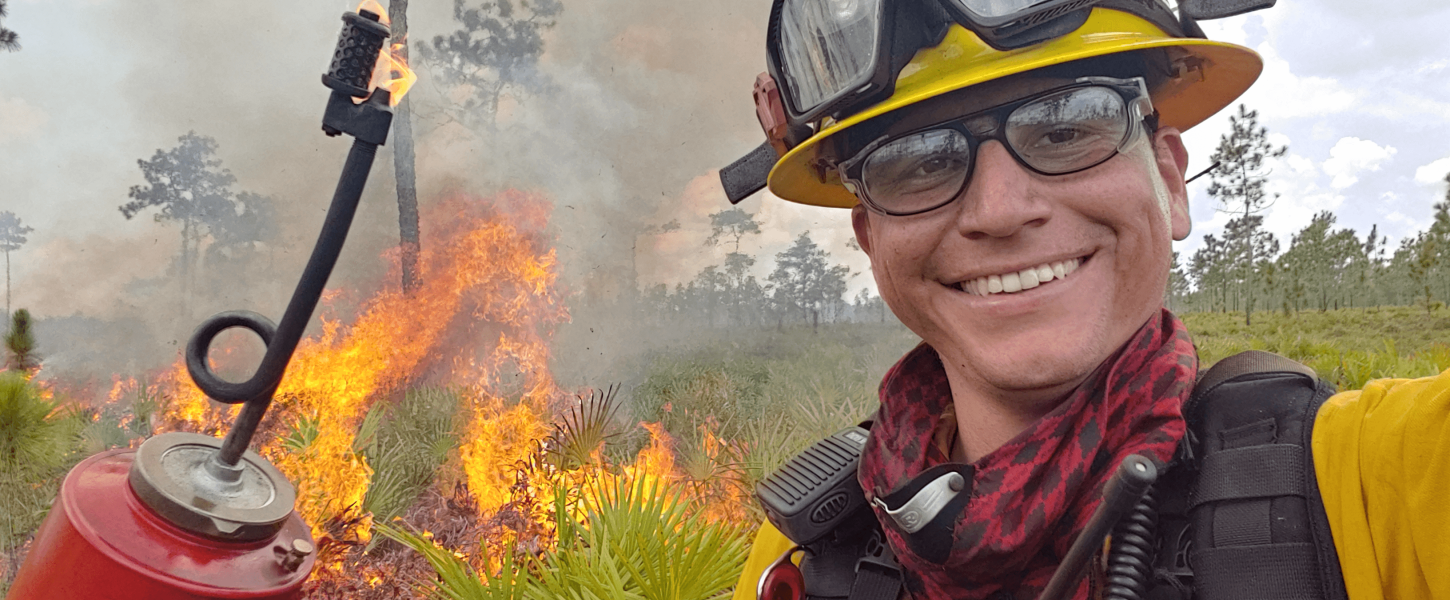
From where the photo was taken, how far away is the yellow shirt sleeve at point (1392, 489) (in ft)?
2.46

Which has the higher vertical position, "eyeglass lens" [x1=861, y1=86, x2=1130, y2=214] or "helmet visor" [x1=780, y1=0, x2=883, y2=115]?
"helmet visor" [x1=780, y1=0, x2=883, y2=115]

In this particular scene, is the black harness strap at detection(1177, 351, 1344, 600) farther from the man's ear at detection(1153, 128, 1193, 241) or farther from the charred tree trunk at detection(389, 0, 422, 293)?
the charred tree trunk at detection(389, 0, 422, 293)

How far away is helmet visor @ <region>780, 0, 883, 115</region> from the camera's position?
1405mm

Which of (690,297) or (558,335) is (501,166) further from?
(690,297)

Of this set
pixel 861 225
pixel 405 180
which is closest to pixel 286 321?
pixel 861 225

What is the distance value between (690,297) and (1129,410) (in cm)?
1190

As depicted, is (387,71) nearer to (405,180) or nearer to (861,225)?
(861,225)

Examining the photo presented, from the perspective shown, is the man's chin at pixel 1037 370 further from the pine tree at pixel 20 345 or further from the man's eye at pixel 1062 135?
the pine tree at pixel 20 345

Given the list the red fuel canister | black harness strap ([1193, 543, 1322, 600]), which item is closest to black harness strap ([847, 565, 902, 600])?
black harness strap ([1193, 543, 1322, 600])

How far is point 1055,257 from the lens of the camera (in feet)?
3.96

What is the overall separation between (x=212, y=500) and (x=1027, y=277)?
200cm

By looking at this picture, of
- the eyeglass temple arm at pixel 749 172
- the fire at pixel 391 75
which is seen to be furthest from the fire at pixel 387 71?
the eyeglass temple arm at pixel 749 172

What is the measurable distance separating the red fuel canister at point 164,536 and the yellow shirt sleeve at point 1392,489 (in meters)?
2.15

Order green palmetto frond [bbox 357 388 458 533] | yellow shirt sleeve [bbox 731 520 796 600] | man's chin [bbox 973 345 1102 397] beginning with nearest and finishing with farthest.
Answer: man's chin [bbox 973 345 1102 397], yellow shirt sleeve [bbox 731 520 796 600], green palmetto frond [bbox 357 388 458 533]
